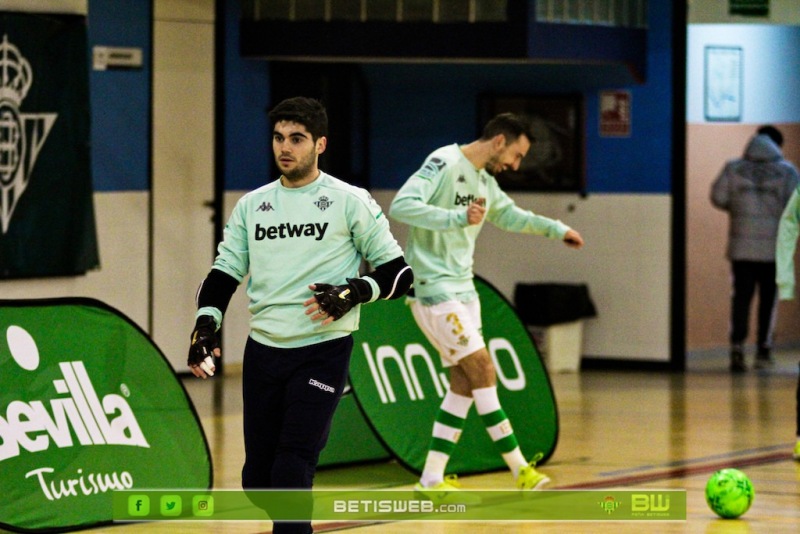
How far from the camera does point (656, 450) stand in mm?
9344

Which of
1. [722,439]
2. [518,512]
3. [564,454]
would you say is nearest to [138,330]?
[518,512]

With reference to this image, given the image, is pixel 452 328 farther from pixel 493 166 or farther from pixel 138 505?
pixel 138 505

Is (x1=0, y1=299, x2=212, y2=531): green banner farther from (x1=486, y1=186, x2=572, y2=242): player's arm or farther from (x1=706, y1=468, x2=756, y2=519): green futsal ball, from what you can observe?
(x1=706, y1=468, x2=756, y2=519): green futsal ball

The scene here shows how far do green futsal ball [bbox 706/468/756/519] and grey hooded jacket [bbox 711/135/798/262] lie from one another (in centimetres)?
660

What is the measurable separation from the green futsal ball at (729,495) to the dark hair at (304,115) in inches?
108

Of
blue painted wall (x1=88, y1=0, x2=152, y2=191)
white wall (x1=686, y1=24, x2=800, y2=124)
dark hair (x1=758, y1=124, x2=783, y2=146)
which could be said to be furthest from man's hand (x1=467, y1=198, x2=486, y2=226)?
white wall (x1=686, y1=24, x2=800, y2=124)

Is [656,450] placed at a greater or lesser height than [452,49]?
lesser

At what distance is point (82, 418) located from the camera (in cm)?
708

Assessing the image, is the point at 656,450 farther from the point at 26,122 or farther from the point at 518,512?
the point at 26,122

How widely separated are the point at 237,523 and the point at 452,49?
6.27 meters

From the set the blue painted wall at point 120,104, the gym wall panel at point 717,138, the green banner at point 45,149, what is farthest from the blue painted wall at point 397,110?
the gym wall panel at point 717,138

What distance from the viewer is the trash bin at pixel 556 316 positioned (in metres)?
13.4

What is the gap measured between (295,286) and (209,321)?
0.32 metres

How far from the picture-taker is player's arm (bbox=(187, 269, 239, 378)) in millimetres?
5395
